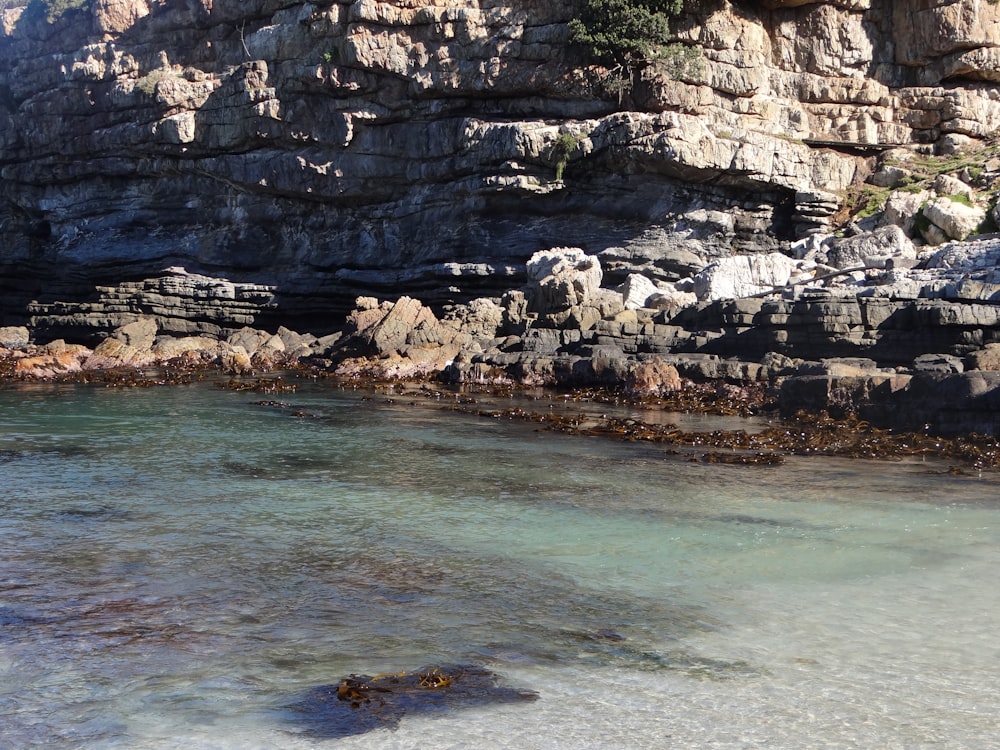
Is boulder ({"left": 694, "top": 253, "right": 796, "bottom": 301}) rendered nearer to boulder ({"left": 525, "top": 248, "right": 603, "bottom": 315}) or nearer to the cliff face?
boulder ({"left": 525, "top": 248, "right": 603, "bottom": 315})

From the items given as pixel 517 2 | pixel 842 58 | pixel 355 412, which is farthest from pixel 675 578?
pixel 842 58

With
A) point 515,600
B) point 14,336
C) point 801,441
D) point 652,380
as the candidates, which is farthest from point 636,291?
point 14,336

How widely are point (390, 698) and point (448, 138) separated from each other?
3063 centimetres

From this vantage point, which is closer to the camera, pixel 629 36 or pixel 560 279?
pixel 560 279

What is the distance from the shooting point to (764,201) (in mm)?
31547

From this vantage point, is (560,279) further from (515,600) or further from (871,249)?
(515,600)

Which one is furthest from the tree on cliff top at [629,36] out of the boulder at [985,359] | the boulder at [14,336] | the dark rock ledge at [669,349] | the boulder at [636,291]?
the boulder at [14,336]

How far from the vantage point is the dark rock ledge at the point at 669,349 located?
14344 millimetres

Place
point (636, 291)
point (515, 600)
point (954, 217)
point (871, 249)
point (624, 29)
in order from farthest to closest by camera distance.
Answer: point (624, 29)
point (636, 291)
point (954, 217)
point (871, 249)
point (515, 600)

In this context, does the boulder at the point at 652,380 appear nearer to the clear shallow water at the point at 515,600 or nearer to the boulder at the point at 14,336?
the clear shallow water at the point at 515,600

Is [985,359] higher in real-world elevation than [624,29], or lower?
lower

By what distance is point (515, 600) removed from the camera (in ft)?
18.5

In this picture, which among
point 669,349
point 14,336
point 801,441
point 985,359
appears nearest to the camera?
point 801,441

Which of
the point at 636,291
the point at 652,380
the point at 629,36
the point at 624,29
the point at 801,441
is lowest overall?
the point at 801,441
